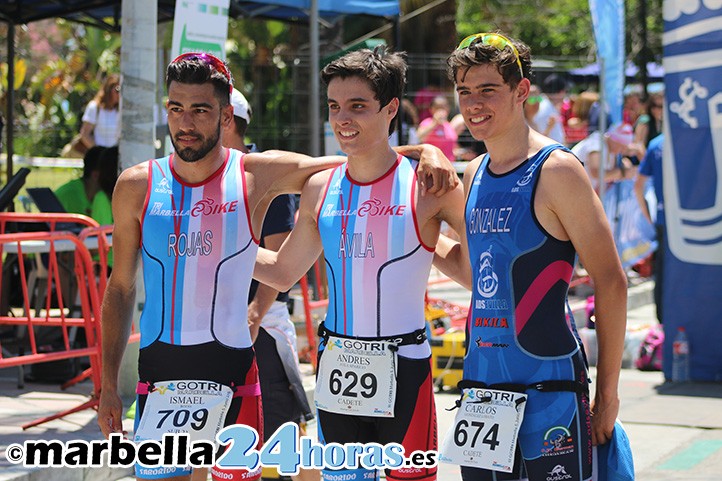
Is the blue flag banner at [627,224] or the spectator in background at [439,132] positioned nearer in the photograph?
the blue flag banner at [627,224]

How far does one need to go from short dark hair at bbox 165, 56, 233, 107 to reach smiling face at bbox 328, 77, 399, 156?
0.43m

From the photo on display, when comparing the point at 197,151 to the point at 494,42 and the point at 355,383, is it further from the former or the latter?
the point at 494,42

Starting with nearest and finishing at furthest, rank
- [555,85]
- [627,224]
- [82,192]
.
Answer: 1. [82,192]
2. [627,224]
3. [555,85]

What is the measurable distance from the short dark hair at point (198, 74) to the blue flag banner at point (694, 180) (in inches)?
238

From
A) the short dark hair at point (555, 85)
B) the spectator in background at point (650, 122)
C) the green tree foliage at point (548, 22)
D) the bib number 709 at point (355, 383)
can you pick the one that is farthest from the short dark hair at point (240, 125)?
the green tree foliage at point (548, 22)

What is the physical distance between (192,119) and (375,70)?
71 centimetres

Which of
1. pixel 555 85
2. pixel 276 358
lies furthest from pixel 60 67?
pixel 276 358

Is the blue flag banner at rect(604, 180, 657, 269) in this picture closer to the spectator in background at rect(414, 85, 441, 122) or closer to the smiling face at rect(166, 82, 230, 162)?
the spectator in background at rect(414, 85, 441, 122)

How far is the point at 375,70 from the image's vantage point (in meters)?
4.52

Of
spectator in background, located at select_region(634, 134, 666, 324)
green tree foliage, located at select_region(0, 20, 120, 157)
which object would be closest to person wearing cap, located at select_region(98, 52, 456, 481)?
spectator in background, located at select_region(634, 134, 666, 324)

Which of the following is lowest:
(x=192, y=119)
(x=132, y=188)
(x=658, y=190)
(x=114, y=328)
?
(x=114, y=328)

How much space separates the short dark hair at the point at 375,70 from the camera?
4504 millimetres

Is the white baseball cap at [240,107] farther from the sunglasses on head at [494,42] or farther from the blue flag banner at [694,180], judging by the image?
the blue flag banner at [694,180]

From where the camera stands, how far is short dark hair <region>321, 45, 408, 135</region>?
14.8ft
